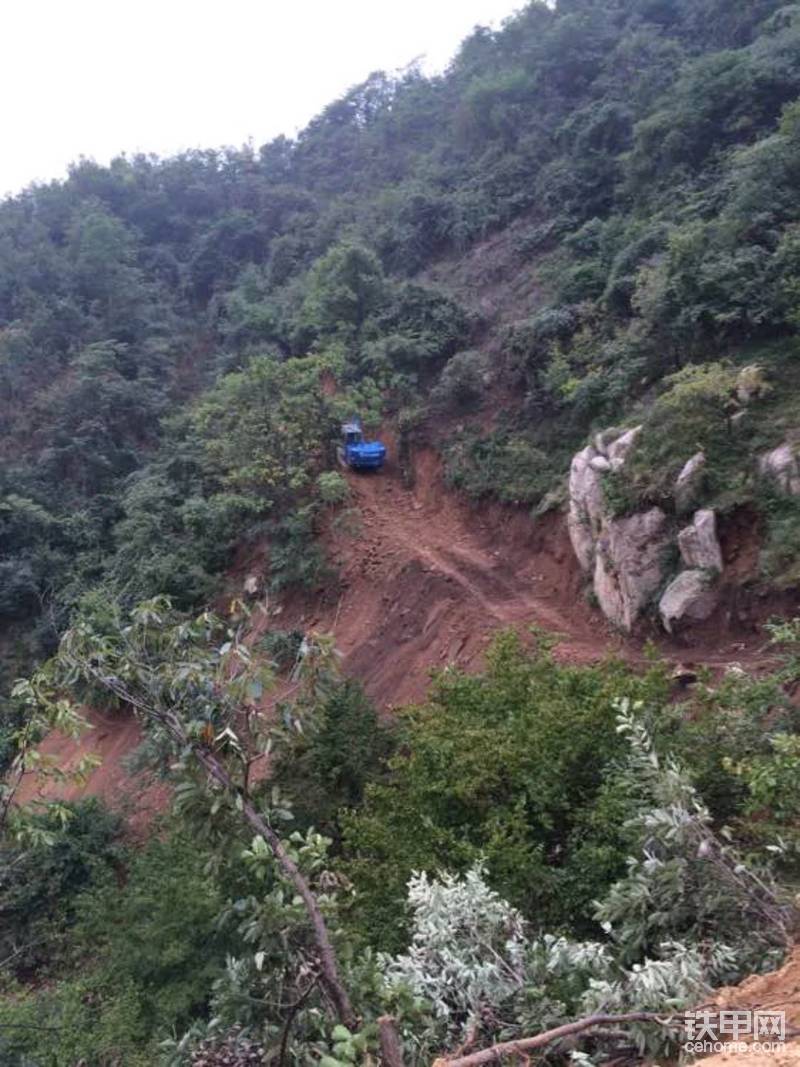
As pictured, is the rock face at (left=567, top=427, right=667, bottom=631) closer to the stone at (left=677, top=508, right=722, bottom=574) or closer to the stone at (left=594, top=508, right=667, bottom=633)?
the stone at (left=594, top=508, right=667, bottom=633)

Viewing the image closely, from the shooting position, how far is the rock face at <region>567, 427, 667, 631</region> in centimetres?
1118

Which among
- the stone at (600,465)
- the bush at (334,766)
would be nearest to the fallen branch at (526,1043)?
the bush at (334,766)

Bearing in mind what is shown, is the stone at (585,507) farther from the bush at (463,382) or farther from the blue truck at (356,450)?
the blue truck at (356,450)

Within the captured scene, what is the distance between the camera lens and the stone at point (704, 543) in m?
10.5

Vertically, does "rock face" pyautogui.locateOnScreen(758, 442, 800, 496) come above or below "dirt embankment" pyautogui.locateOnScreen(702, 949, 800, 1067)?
below

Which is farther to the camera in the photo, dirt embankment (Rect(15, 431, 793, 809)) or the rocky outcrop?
dirt embankment (Rect(15, 431, 793, 809))

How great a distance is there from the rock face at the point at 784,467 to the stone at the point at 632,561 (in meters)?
1.56

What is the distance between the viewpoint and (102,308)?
28.7 m

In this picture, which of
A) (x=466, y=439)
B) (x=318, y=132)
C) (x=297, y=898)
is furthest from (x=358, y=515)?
(x=318, y=132)

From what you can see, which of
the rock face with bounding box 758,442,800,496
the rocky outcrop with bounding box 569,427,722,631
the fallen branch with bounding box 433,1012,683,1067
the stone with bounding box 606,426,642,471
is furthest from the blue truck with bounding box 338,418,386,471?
the fallen branch with bounding box 433,1012,683,1067

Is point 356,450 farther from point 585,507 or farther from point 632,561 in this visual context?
point 632,561

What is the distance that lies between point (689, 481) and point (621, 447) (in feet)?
5.07

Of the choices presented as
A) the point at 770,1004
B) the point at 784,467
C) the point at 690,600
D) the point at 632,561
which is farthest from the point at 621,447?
the point at 770,1004

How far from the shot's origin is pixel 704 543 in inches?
415
